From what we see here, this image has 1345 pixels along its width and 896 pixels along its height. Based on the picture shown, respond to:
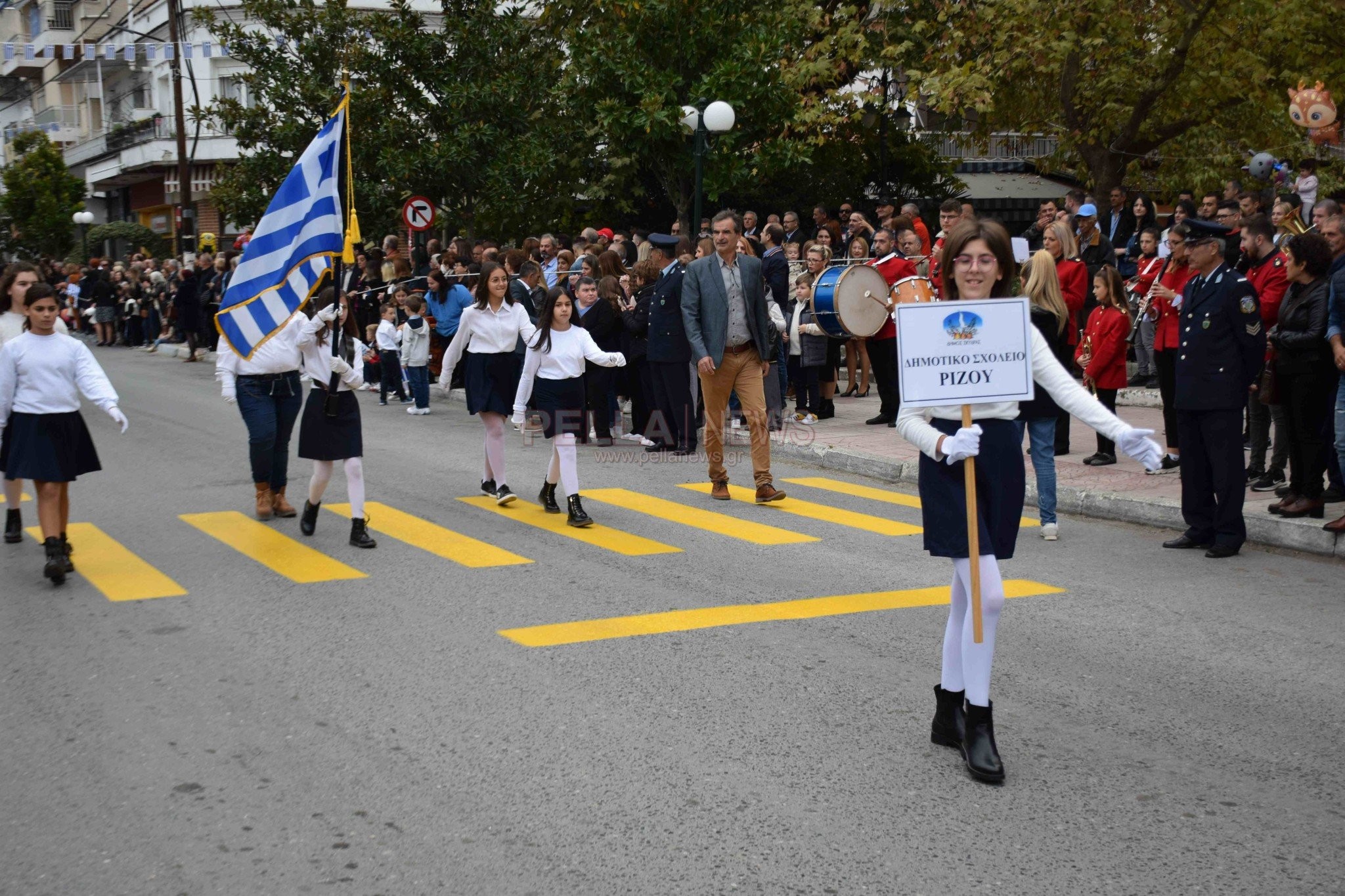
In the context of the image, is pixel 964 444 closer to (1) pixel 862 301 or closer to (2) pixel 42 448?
(2) pixel 42 448

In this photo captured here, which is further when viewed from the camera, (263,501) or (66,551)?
(263,501)

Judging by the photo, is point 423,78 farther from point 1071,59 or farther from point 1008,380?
point 1008,380

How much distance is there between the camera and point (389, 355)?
18953 millimetres

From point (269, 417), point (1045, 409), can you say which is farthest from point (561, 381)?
point (1045, 409)

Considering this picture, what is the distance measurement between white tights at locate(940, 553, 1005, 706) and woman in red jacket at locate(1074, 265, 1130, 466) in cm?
732

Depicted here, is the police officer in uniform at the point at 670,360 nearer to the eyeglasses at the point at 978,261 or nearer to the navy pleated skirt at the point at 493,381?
the navy pleated skirt at the point at 493,381

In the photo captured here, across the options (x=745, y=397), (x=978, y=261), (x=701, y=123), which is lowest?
(x=745, y=397)

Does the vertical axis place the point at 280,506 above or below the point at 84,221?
below

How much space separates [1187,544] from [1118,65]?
15907 millimetres

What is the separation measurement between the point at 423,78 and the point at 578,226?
5.41 metres

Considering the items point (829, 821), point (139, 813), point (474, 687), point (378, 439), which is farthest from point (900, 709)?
point (378, 439)

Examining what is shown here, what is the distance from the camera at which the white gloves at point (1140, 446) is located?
4695 mm

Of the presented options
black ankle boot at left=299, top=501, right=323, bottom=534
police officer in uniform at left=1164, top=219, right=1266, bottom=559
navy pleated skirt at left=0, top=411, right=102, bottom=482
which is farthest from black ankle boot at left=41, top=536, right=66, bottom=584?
police officer in uniform at left=1164, top=219, right=1266, bottom=559

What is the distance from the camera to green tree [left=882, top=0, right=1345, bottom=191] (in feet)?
69.5
